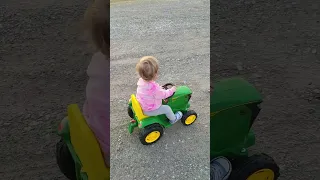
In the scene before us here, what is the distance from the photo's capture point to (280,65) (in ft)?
6.86

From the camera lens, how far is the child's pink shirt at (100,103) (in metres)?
1.08

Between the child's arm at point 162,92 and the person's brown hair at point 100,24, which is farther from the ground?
the person's brown hair at point 100,24

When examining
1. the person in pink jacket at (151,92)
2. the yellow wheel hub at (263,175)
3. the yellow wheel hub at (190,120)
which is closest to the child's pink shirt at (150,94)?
the person in pink jacket at (151,92)

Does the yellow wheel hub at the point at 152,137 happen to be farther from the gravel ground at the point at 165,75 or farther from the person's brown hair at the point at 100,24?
the person's brown hair at the point at 100,24

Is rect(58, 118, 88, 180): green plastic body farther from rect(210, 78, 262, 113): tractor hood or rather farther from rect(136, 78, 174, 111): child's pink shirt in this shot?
rect(210, 78, 262, 113): tractor hood

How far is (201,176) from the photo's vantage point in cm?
140

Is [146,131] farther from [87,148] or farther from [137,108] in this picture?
[87,148]

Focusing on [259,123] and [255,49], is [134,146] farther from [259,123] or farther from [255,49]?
[255,49]

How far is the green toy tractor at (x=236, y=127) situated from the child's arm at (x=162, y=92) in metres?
0.21

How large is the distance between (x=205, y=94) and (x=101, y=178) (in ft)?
1.79

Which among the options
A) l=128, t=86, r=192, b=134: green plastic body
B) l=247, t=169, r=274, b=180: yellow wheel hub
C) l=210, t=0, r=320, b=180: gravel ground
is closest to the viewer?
l=247, t=169, r=274, b=180: yellow wheel hub

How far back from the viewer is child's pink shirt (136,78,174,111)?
1.42 metres

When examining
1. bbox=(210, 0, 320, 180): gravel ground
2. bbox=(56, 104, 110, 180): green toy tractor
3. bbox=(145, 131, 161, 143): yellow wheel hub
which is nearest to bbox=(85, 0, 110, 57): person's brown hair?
bbox=(56, 104, 110, 180): green toy tractor

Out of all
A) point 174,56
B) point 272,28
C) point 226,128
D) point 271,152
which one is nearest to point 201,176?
point 226,128
